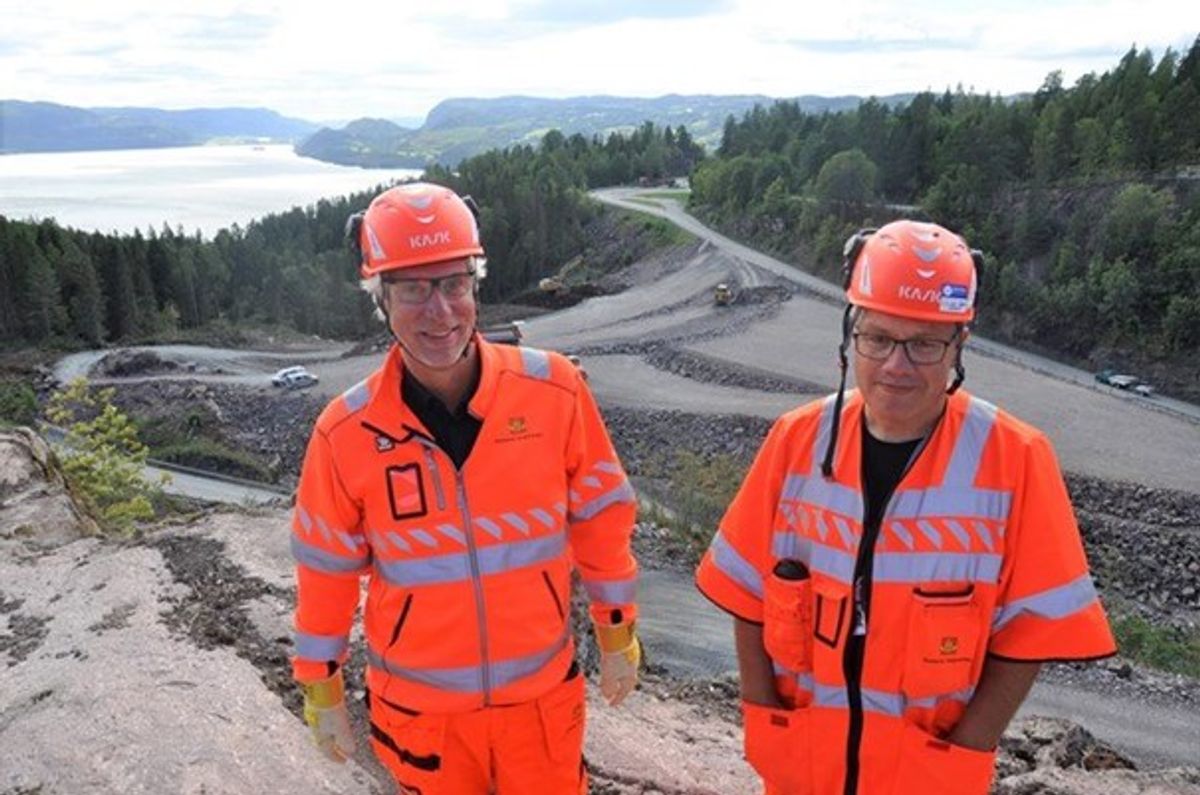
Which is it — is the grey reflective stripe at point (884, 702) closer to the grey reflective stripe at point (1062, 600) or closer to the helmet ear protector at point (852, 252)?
the grey reflective stripe at point (1062, 600)

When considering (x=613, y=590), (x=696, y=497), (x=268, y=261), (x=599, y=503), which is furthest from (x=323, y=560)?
(x=268, y=261)

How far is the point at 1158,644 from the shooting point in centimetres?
1458

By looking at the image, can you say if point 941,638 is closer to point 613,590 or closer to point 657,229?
point 613,590

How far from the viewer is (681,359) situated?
31.2 metres

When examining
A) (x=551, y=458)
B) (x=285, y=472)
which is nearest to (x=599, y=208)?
(x=285, y=472)

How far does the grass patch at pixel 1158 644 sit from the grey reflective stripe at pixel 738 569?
12586 mm

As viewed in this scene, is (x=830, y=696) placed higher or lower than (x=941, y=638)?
lower

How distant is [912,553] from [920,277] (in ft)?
2.68

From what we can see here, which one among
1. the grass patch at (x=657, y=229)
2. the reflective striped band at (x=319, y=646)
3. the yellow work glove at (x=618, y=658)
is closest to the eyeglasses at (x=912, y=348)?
the yellow work glove at (x=618, y=658)

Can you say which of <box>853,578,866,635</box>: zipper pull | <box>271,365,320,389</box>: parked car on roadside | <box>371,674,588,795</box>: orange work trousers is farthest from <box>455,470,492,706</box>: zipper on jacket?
<box>271,365,320,389</box>: parked car on roadside

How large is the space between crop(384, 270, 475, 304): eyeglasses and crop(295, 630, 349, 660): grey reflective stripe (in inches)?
50.5

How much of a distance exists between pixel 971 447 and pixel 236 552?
269 inches

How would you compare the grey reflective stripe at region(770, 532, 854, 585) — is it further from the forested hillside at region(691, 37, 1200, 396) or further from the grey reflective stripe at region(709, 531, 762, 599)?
the forested hillside at region(691, 37, 1200, 396)

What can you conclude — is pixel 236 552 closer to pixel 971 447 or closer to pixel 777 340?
pixel 971 447
